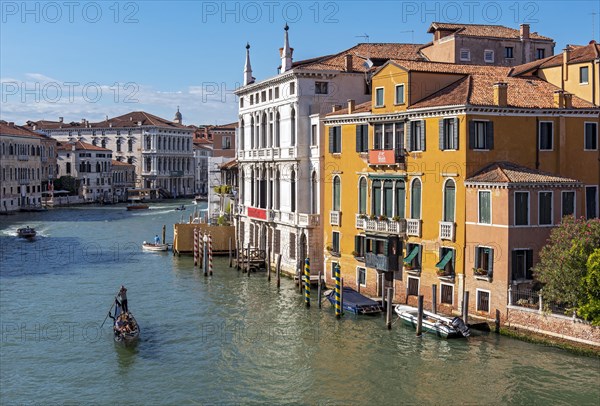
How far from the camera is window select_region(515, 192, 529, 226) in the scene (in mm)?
17531

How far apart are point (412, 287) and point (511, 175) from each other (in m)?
4.20

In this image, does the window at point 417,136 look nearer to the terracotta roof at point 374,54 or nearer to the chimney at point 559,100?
the chimney at point 559,100

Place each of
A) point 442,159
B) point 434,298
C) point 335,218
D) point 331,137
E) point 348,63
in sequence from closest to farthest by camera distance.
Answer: point 442,159 → point 434,298 → point 335,218 → point 331,137 → point 348,63

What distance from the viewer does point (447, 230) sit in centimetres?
1900

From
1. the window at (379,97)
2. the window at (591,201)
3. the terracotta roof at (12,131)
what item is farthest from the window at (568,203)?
the terracotta roof at (12,131)

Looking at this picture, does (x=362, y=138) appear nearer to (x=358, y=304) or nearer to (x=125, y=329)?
(x=358, y=304)

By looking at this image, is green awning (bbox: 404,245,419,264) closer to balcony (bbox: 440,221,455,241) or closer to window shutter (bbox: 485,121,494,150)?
balcony (bbox: 440,221,455,241)

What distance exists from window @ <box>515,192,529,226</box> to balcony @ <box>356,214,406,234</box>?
3.55 meters

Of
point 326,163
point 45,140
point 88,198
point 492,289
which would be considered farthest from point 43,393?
point 88,198

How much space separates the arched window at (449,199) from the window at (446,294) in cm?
163

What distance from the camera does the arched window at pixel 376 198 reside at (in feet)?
70.0

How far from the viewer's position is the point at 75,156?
76.9 metres

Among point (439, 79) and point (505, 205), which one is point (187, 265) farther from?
point (505, 205)

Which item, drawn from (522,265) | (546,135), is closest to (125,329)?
(522,265)
